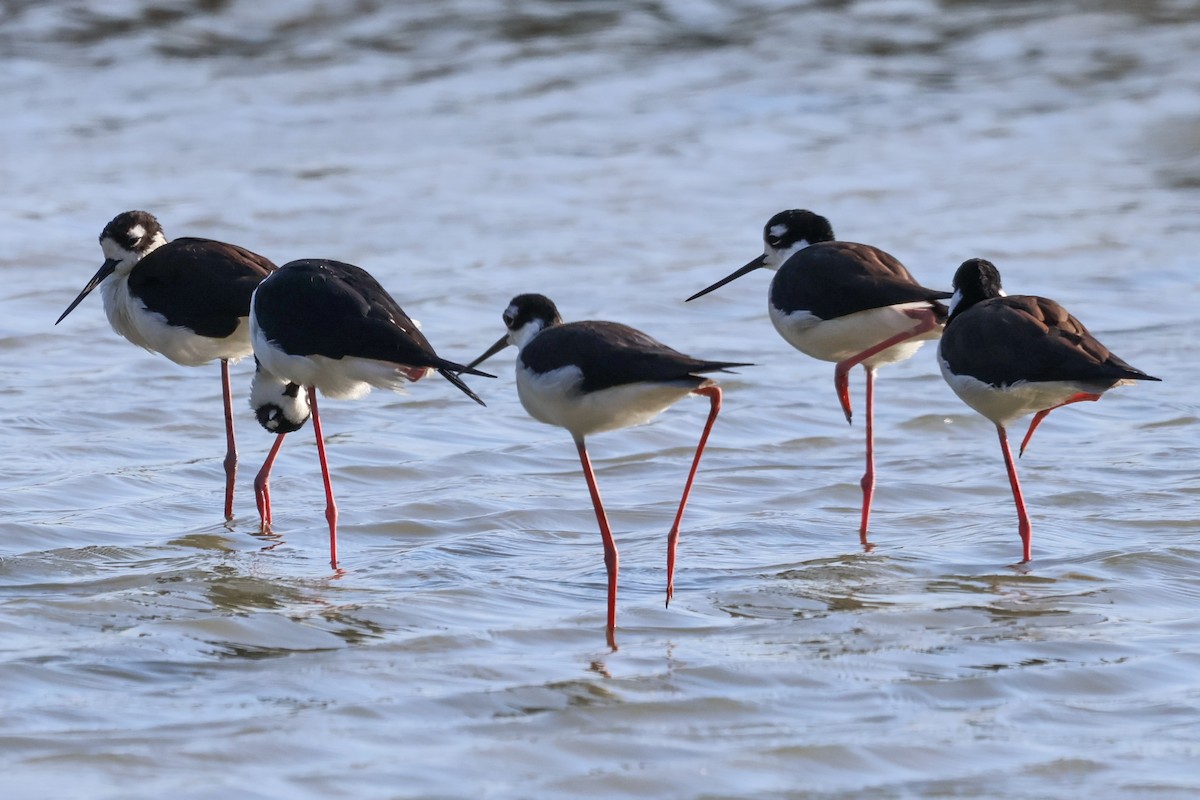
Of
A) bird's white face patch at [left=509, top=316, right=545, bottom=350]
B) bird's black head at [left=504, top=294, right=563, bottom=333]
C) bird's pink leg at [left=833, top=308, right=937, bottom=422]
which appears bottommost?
bird's pink leg at [left=833, top=308, right=937, bottom=422]

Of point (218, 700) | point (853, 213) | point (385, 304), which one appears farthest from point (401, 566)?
point (853, 213)

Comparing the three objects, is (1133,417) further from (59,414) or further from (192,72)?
(192,72)

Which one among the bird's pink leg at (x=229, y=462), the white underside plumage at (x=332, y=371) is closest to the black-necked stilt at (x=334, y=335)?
the white underside plumage at (x=332, y=371)

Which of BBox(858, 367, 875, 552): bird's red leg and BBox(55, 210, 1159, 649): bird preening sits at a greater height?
BBox(55, 210, 1159, 649): bird preening

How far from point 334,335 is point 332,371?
240 mm

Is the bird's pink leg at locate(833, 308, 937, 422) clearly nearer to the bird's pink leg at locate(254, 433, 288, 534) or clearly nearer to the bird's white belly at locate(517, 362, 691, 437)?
the bird's white belly at locate(517, 362, 691, 437)

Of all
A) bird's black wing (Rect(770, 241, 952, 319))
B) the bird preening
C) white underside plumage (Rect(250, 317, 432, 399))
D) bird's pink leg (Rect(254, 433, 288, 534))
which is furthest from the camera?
bird's pink leg (Rect(254, 433, 288, 534))

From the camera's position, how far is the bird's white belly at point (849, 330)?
675 cm

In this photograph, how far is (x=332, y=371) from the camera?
20.5ft

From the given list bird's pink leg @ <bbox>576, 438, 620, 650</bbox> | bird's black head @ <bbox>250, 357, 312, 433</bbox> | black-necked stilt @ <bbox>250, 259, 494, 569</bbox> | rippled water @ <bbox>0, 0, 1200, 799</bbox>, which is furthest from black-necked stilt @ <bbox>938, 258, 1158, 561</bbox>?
bird's black head @ <bbox>250, 357, 312, 433</bbox>

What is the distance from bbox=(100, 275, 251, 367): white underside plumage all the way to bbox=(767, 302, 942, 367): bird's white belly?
85.2 inches

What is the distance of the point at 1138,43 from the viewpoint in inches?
688

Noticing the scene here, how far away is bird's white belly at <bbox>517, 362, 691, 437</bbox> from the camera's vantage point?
5.25 meters

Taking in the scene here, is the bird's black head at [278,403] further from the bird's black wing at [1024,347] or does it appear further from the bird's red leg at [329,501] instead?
the bird's black wing at [1024,347]
